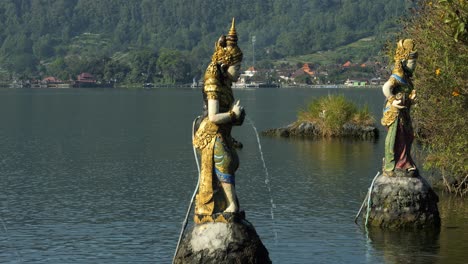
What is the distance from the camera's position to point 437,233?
28422mm

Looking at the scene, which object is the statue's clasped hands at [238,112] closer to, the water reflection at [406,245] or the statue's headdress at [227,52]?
the statue's headdress at [227,52]

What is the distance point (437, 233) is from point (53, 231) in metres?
11.3

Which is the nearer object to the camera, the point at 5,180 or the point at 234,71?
the point at 234,71

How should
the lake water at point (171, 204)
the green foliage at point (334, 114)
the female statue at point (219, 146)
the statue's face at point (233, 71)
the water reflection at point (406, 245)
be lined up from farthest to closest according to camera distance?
1. the green foliage at point (334, 114)
2. the lake water at point (171, 204)
3. the water reflection at point (406, 245)
4. the statue's face at point (233, 71)
5. the female statue at point (219, 146)

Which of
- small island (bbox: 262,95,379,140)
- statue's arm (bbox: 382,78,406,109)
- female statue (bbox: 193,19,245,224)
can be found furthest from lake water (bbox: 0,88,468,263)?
female statue (bbox: 193,19,245,224)

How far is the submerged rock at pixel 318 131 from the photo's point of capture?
220 ft

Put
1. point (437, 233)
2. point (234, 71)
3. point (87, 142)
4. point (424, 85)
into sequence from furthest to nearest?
point (87, 142) → point (424, 85) → point (437, 233) → point (234, 71)

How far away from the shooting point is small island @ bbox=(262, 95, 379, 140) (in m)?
66.9

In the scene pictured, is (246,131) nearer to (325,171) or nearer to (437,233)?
(325,171)

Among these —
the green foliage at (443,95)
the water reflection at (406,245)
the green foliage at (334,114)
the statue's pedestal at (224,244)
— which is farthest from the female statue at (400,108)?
the green foliage at (334,114)

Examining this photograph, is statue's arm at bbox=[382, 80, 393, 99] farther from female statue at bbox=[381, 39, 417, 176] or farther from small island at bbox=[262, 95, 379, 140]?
small island at bbox=[262, 95, 379, 140]

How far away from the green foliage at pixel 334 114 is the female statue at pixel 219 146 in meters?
46.3

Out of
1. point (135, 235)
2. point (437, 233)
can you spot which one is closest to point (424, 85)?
point (437, 233)

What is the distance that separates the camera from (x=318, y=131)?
224 ft
